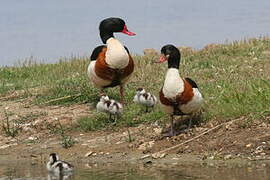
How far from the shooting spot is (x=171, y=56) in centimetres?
1079

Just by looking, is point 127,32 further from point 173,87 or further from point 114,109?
point 173,87

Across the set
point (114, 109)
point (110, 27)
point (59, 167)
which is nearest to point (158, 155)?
point (59, 167)

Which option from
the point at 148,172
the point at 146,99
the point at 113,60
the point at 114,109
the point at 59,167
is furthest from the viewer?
the point at 113,60

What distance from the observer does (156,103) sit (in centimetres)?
1226

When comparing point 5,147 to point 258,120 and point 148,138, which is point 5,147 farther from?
point 258,120

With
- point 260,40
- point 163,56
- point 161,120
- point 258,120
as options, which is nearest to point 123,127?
point 161,120

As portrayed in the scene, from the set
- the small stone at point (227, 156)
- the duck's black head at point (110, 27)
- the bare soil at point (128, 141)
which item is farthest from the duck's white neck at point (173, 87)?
the duck's black head at point (110, 27)

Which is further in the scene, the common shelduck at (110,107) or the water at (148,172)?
the common shelduck at (110,107)

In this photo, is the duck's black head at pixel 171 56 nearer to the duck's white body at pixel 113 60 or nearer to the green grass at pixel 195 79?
the green grass at pixel 195 79

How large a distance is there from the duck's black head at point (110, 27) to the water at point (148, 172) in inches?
147

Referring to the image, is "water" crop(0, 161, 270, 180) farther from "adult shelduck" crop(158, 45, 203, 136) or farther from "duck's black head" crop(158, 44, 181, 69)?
"duck's black head" crop(158, 44, 181, 69)

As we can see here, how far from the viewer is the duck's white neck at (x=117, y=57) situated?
12.6 meters

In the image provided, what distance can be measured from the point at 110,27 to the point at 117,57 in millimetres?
1089

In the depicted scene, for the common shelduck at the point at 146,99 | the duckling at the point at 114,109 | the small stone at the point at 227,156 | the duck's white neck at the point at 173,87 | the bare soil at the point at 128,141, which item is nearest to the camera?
the small stone at the point at 227,156
